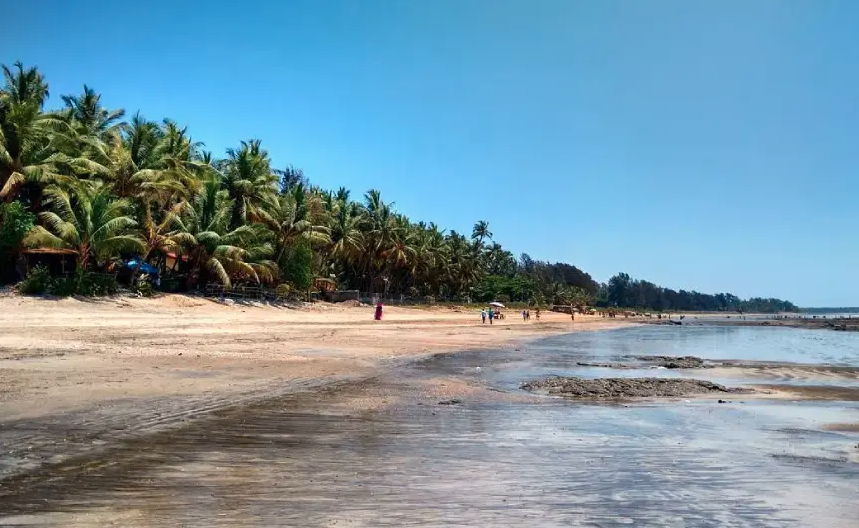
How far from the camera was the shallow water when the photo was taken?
17.7ft

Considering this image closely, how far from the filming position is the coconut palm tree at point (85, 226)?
109ft

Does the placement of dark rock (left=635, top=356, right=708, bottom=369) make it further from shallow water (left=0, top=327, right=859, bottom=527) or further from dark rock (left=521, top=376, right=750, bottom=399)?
shallow water (left=0, top=327, right=859, bottom=527)

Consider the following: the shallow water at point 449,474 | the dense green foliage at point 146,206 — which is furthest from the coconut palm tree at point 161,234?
the shallow water at point 449,474

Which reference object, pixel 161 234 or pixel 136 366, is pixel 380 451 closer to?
pixel 136 366

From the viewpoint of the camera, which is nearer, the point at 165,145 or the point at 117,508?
the point at 117,508

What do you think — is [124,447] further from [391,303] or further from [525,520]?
[391,303]

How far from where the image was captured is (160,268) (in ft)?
152

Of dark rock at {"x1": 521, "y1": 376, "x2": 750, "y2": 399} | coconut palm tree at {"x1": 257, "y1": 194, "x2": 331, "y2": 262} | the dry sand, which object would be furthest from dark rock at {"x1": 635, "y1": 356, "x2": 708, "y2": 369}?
coconut palm tree at {"x1": 257, "y1": 194, "x2": 331, "y2": 262}

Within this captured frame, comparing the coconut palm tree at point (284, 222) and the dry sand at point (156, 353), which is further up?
the coconut palm tree at point (284, 222)

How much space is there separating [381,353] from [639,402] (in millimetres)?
10861

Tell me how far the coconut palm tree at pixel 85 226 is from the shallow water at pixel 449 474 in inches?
1139

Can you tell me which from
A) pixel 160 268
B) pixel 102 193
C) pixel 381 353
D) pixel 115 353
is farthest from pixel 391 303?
pixel 115 353

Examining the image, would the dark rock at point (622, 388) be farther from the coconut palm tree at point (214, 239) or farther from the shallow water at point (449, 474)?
the coconut palm tree at point (214, 239)

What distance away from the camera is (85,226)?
3397cm
